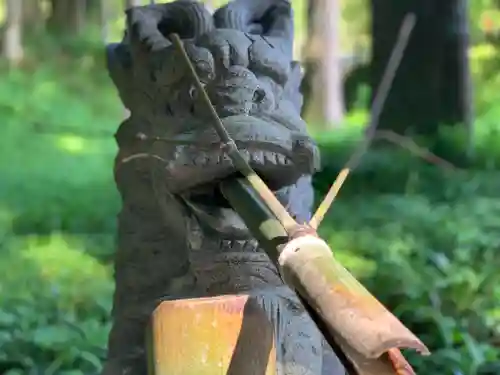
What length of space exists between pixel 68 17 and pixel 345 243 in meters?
6.08

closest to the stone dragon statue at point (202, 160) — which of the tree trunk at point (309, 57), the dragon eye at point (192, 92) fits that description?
the dragon eye at point (192, 92)

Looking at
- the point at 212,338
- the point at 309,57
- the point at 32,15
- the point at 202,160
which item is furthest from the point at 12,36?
the point at 212,338

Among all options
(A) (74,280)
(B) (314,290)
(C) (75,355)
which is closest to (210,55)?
(B) (314,290)

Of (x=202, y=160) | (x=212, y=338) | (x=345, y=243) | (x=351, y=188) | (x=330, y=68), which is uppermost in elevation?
(x=202, y=160)

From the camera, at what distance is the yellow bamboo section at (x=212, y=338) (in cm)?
96

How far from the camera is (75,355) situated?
198 cm

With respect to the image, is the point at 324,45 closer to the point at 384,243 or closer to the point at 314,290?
the point at 384,243

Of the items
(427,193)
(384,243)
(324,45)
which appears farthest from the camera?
(324,45)

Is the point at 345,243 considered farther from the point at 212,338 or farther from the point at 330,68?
the point at 330,68

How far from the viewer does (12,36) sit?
24.3 feet

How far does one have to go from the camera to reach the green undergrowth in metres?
2.05

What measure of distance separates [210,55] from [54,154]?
3810 millimetres

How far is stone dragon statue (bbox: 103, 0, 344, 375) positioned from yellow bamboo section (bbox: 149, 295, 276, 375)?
71 mm

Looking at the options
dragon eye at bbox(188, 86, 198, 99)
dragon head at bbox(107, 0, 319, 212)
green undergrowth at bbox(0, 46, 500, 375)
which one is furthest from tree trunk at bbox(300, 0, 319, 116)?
dragon eye at bbox(188, 86, 198, 99)
